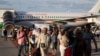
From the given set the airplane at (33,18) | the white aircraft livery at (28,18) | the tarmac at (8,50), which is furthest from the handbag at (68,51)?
the airplane at (33,18)

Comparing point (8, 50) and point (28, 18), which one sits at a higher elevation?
point (28, 18)

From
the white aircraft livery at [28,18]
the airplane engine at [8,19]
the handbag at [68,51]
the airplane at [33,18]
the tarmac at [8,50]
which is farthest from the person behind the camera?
the airplane at [33,18]

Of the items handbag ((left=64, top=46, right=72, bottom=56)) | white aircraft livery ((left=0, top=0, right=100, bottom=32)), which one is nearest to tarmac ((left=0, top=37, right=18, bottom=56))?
handbag ((left=64, top=46, right=72, bottom=56))

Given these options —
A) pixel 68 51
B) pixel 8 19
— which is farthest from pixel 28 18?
pixel 68 51

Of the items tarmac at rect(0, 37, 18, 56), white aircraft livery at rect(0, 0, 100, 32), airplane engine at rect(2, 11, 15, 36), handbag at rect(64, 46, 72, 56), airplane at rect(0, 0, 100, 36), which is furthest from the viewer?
airplane at rect(0, 0, 100, 36)

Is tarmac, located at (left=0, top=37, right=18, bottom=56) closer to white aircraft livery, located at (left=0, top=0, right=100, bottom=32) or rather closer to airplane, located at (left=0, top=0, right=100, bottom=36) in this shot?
white aircraft livery, located at (left=0, top=0, right=100, bottom=32)

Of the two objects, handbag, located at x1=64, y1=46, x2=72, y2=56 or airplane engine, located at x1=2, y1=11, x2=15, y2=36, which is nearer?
handbag, located at x1=64, y1=46, x2=72, y2=56

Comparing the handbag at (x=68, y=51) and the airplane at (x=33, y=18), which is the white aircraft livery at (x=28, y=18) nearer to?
the airplane at (x=33, y=18)

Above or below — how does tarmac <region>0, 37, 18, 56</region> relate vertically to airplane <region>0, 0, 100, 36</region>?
below

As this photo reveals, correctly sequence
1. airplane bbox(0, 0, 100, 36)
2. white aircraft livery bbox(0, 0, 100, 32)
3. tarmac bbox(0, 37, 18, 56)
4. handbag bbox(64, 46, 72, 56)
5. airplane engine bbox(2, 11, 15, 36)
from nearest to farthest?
handbag bbox(64, 46, 72, 56), tarmac bbox(0, 37, 18, 56), airplane engine bbox(2, 11, 15, 36), white aircraft livery bbox(0, 0, 100, 32), airplane bbox(0, 0, 100, 36)

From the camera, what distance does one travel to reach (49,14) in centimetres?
5550

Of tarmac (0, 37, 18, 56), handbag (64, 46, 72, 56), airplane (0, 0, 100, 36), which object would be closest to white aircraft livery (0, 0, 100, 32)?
airplane (0, 0, 100, 36)

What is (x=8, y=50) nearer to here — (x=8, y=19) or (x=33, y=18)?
(x=8, y=19)

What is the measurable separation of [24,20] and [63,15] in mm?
7547
